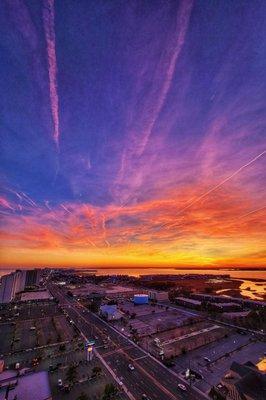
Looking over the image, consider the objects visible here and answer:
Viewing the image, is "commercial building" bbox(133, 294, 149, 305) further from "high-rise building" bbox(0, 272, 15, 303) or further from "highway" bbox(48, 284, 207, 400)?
"high-rise building" bbox(0, 272, 15, 303)

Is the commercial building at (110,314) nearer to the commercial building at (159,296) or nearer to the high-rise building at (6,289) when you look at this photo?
the commercial building at (159,296)

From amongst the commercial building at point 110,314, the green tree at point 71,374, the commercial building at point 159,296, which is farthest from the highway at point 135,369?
the commercial building at point 159,296

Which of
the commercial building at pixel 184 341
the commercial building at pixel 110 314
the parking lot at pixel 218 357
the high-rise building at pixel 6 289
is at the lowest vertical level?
the parking lot at pixel 218 357

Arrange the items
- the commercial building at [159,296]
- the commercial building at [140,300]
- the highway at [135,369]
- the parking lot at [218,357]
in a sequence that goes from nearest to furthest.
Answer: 1. the highway at [135,369]
2. the parking lot at [218,357]
3. the commercial building at [140,300]
4. the commercial building at [159,296]

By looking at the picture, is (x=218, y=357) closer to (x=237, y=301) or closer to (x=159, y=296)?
(x=159, y=296)

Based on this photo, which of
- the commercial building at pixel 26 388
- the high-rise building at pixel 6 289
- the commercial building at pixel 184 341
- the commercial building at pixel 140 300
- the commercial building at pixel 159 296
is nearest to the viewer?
the commercial building at pixel 26 388

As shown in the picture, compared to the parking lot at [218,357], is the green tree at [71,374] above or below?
above

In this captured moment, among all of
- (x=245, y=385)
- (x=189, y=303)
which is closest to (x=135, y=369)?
(x=245, y=385)
